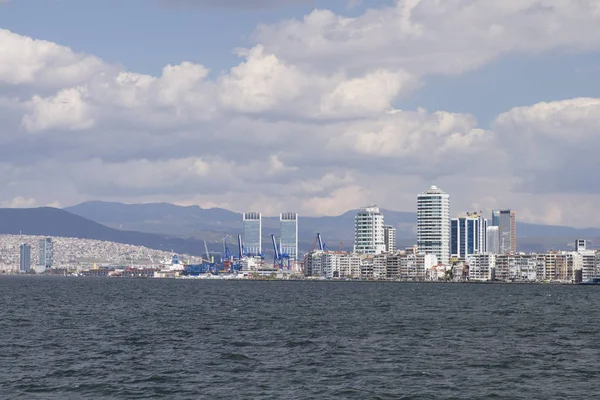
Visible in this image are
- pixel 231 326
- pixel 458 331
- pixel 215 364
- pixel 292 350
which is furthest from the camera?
pixel 231 326

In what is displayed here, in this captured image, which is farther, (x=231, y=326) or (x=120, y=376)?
(x=231, y=326)

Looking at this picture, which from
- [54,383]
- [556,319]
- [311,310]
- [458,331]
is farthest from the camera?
[311,310]

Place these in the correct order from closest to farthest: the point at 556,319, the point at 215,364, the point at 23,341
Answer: the point at 215,364, the point at 23,341, the point at 556,319

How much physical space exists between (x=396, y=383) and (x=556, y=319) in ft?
215

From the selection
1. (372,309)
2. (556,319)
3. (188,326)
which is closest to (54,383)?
(188,326)

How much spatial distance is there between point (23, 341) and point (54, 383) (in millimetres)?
27322

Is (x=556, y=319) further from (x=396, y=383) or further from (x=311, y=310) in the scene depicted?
(x=396, y=383)

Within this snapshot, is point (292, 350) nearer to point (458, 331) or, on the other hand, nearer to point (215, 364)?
point (215, 364)

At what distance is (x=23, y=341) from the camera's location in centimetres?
8531

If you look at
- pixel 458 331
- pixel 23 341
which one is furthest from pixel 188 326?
pixel 458 331

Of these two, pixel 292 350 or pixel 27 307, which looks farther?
pixel 27 307

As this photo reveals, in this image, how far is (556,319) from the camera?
396ft

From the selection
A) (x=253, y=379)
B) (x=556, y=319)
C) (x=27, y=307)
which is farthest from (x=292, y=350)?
(x=27, y=307)

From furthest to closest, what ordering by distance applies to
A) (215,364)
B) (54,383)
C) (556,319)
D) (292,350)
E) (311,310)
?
(311,310) < (556,319) < (292,350) < (215,364) < (54,383)
